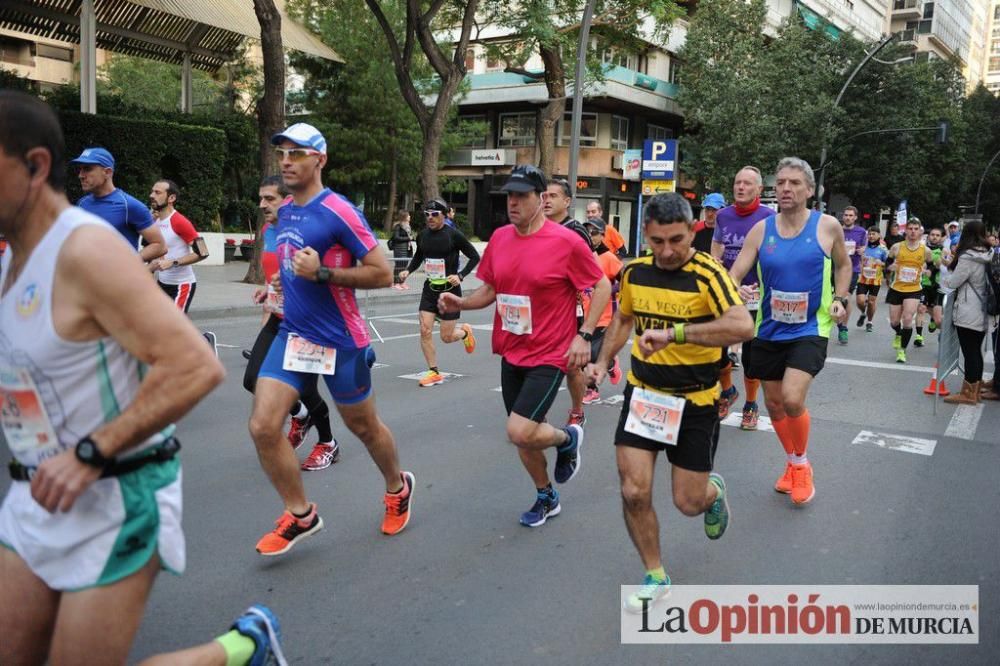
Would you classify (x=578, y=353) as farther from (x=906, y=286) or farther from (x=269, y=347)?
(x=906, y=286)

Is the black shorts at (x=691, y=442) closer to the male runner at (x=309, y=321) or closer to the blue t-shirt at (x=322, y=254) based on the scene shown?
the male runner at (x=309, y=321)

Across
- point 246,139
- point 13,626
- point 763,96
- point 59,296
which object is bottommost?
point 13,626

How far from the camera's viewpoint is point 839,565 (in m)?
4.27

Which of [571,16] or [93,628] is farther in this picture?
[571,16]

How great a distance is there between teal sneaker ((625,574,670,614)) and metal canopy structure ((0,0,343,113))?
21801mm

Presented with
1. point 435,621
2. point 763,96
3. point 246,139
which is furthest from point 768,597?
point 763,96

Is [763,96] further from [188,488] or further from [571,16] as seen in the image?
[188,488]

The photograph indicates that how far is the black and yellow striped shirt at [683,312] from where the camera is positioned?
3.67 m

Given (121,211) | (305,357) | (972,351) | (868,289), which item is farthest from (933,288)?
(305,357)

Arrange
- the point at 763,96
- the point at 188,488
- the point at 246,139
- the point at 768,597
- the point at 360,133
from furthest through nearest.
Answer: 1. the point at 763,96
2. the point at 360,133
3. the point at 246,139
4. the point at 188,488
5. the point at 768,597

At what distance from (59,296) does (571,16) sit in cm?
2600

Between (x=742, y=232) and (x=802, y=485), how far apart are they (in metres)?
2.79

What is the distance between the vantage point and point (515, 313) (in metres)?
4.57

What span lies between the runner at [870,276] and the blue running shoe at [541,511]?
11209 mm
